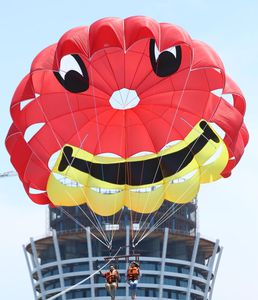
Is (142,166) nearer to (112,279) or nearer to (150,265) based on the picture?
(112,279)

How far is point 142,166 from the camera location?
4425cm

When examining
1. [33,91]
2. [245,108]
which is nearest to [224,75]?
[245,108]

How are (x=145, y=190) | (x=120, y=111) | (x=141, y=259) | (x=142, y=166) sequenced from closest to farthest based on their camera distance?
1. (x=120, y=111)
2. (x=142, y=166)
3. (x=145, y=190)
4. (x=141, y=259)

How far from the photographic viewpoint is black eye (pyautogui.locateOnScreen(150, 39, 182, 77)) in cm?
4178

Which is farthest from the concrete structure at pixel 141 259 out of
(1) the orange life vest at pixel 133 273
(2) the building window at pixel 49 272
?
(1) the orange life vest at pixel 133 273

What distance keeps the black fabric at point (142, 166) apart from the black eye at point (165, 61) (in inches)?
131

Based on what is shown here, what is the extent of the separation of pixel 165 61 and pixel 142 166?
211 inches

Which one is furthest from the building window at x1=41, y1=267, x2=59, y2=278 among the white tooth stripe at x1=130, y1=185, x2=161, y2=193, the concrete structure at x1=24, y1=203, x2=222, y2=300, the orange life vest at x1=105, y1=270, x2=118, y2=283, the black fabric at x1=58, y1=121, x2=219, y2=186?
the orange life vest at x1=105, y1=270, x2=118, y2=283

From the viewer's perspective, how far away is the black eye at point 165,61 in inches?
1645

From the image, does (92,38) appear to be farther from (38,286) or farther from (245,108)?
(38,286)

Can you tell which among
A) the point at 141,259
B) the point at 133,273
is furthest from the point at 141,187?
the point at 141,259

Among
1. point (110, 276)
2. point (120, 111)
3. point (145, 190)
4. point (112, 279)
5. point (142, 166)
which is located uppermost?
point (120, 111)

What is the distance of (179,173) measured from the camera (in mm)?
43438

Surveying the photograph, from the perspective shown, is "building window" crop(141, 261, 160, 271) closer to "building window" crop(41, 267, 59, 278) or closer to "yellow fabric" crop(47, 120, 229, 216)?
"building window" crop(41, 267, 59, 278)
